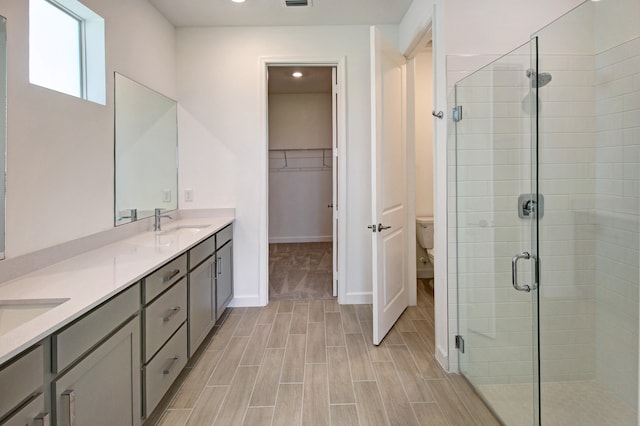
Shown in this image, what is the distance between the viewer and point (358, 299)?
11.7ft

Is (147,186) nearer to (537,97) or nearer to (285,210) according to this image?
(537,97)

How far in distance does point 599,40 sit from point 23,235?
286 cm

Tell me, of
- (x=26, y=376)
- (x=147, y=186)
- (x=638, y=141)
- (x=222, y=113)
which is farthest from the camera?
(x=222, y=113)

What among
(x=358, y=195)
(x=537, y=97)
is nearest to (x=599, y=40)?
(x=537, y=97)

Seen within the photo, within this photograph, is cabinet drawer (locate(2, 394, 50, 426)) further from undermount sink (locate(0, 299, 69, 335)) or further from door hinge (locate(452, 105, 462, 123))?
door hinge (locate(452, 105, 462, 123))

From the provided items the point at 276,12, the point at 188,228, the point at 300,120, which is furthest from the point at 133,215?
the point at 300,120

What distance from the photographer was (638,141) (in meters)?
1.56

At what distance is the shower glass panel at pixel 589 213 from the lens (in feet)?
5.33

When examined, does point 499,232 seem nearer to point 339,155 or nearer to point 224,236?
point 339,155

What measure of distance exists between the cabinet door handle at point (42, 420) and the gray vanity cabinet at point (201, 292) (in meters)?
1.25

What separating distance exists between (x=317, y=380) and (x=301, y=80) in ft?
14.8

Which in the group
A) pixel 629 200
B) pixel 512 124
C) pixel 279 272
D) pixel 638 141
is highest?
pixel 512 124

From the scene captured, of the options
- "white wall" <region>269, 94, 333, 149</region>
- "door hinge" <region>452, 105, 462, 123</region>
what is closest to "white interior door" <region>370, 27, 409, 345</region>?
"door hinge" <region>452, 105, 462, 123</region>

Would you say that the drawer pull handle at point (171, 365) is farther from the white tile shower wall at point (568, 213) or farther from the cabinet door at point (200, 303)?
the white tile shower wall at point (568, 213)
